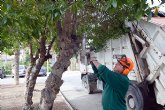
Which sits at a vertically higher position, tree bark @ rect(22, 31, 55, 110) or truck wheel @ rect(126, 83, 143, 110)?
tree bark @ rect(22, 31, 55, 110)

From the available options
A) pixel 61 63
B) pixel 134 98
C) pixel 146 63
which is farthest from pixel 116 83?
pixel 146 63

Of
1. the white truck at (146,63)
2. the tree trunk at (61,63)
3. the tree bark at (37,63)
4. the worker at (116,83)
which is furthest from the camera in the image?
the tree bark at (37,63)

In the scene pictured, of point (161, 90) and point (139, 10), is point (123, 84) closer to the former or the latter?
point (139, 10)

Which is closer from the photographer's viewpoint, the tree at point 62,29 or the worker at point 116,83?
the worker at point 116,83

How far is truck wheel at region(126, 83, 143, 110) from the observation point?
775 cm

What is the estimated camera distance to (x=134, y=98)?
7914mm

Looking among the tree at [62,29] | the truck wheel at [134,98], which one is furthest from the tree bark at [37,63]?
the truck wheel at [134,98]

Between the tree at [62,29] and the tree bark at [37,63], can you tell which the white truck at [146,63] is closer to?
the tree at [62,29]

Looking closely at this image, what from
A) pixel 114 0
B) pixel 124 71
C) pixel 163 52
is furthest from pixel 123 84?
pixel 163 52

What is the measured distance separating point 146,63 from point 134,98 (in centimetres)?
97

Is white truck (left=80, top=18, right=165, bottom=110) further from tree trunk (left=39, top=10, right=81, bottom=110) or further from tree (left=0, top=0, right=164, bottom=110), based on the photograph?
tree trunk (left=39, top=10, right=81, bottom=110)

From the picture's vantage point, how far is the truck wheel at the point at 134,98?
25.4 ft

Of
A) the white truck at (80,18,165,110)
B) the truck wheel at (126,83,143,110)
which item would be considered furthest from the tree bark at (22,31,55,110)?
the truck wheel at (126,83,143,110)

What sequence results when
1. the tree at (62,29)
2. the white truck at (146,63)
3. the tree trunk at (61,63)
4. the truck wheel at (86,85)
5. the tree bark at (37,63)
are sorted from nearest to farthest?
1. the tree at (62,29)
2. the tree trunk at (61,63)
3. the white truck at (146,63)
4. the tree bark at (37,63)
5. the truck wheel at (86,85)
